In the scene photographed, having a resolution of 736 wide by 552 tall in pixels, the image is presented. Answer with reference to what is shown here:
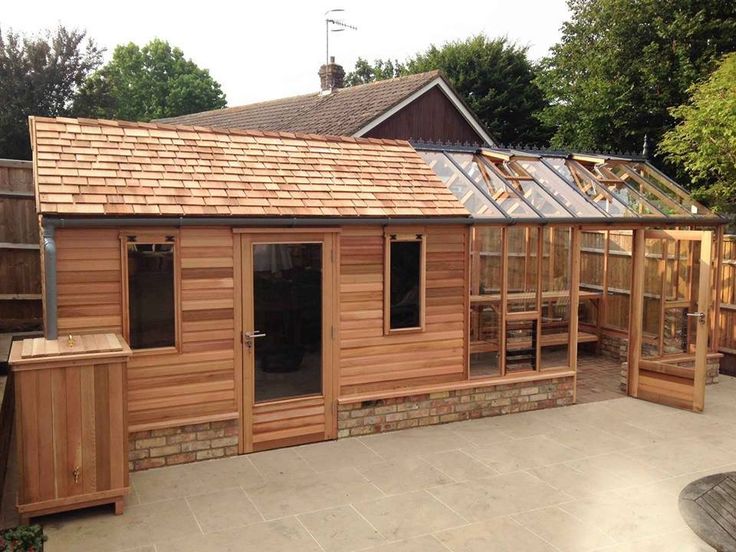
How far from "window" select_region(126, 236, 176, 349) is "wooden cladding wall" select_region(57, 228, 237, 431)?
9 centimetres

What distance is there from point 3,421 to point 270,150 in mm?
3953

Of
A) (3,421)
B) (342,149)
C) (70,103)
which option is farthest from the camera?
(70,103)

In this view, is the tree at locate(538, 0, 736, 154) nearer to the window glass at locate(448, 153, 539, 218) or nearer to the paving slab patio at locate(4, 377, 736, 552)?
the window glass at locate(448, 153, 539, 218)

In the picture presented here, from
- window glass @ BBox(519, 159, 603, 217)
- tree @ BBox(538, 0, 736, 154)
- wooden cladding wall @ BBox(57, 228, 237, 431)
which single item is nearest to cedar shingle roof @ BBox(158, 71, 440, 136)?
tree @ BBox(538, 0, 736, 154)

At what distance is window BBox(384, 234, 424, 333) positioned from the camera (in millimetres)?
7402

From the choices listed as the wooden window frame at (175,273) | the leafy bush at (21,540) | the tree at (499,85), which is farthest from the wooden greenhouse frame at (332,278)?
the tree at (499,85)

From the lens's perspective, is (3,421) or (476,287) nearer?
(3,421)

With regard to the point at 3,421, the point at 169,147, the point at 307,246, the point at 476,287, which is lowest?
the point at 3,421

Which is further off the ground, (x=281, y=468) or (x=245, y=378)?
(x=245, y=378)

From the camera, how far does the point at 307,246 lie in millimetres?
6938

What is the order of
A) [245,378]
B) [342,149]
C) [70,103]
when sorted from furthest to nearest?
[70,103]
[342,149]
[245,378]

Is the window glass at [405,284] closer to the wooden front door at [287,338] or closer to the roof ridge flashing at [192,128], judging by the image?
the wooden front door at [287,338]

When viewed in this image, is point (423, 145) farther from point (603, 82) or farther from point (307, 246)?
point (603, 82)

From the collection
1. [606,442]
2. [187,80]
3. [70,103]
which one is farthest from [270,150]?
[187,80]
